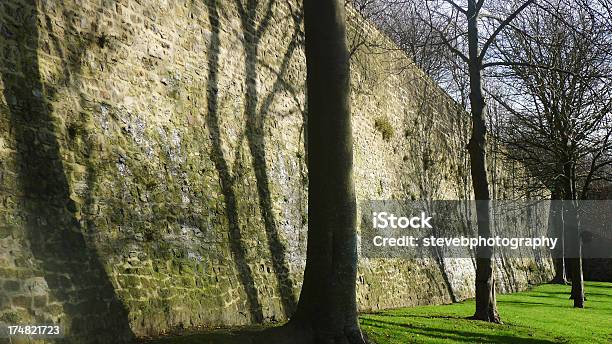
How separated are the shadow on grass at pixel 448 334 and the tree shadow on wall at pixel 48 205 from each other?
13.6 ft

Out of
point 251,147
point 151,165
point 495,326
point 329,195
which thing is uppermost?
point 251,147

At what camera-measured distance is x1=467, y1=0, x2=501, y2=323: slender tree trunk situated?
11.8 metres

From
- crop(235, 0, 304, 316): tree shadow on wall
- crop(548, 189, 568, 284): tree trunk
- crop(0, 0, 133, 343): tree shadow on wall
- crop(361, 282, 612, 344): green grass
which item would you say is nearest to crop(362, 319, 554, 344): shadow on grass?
crop(361, 282, 612, 344): green grass

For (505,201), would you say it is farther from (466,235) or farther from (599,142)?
(599,142)

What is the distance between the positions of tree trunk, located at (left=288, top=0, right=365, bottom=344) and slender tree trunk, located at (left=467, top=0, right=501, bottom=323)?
18.7 feet

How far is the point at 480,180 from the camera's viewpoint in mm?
12602

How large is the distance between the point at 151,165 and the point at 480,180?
23.6ft

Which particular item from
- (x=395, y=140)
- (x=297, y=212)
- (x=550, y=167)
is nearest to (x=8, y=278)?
(x=297, y=212)

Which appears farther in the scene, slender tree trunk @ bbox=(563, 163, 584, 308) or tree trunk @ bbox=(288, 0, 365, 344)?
slender tree trunk @ bbox=(563, 163, 584, 308)

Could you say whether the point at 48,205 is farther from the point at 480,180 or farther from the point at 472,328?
the point at 480,180

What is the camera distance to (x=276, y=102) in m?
10.7

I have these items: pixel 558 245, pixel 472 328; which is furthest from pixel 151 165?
pixel 558 245

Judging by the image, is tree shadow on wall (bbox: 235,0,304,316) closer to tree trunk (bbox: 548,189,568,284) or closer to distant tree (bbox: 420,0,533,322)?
distant tree (bbox: 420,0,533,322)

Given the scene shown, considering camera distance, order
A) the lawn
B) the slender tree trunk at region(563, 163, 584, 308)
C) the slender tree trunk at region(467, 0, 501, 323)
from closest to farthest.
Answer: the lawn → the slender tree trunk at region(467, 0, 501, 323) → the slender tree trunk at region(563, 163, 584, 308)
